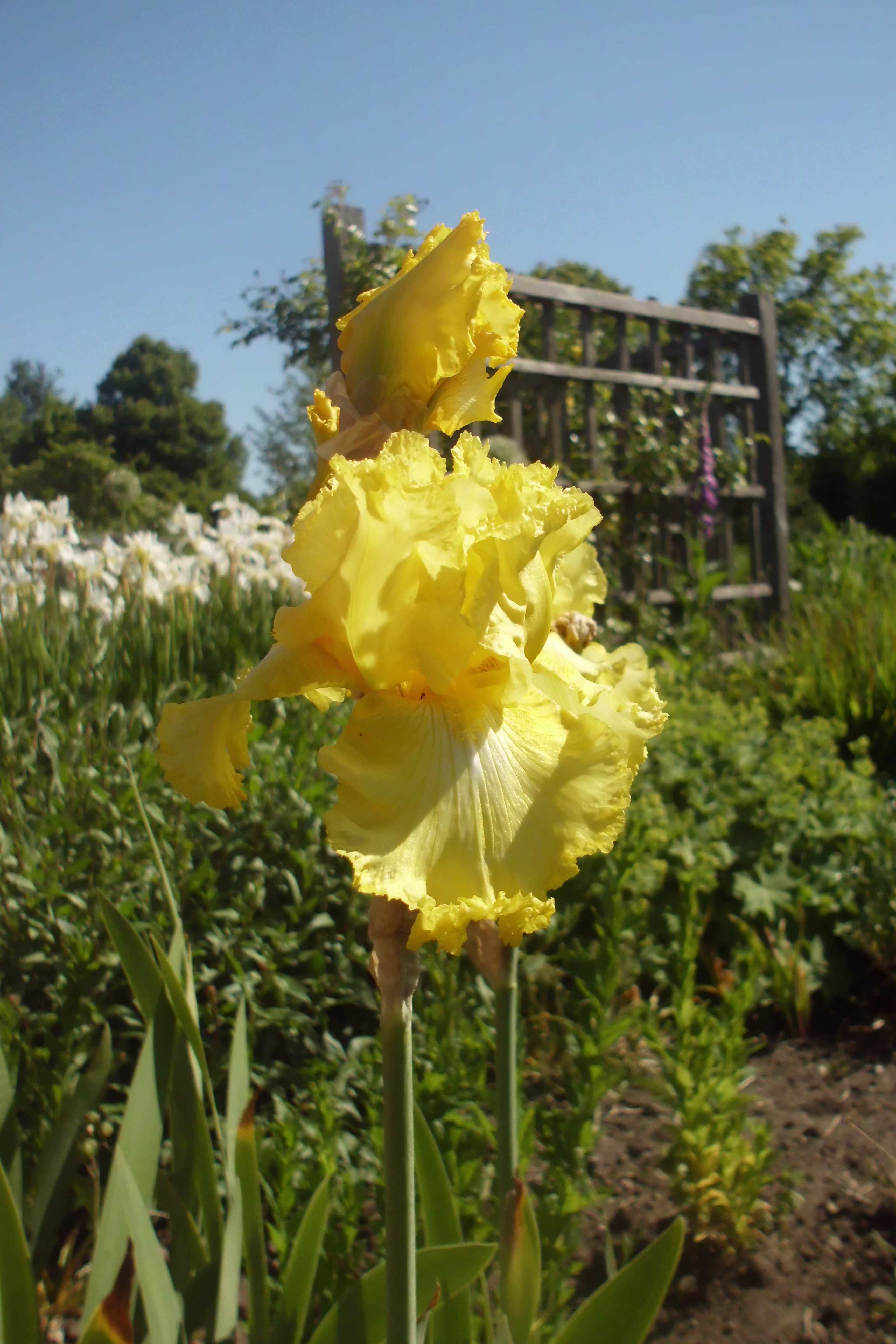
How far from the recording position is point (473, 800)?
0.74 metres

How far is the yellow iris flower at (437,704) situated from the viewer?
0.71 meters

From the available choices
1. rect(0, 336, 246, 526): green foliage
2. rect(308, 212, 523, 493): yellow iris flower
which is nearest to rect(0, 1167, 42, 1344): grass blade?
rect(308, 212, 523, 493): yellow iris flower

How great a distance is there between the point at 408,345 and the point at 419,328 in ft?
0.06

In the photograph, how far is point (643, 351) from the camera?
6910 mm

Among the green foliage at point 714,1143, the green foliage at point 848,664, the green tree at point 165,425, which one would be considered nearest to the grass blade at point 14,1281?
the green foliage at point 714,1143

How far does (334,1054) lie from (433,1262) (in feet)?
3.38

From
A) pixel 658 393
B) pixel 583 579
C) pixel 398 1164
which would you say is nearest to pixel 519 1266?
pixel 398 1164

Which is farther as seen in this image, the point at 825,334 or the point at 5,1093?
the point at 825,334

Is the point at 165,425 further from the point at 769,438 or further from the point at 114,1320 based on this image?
the point at 114,1320

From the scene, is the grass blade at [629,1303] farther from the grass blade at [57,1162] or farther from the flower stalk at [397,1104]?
the grass blade at [57,1162]

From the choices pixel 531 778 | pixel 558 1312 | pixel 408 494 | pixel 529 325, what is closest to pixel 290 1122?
pixel 558 1312

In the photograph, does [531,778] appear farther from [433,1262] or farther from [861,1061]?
[861,1061]

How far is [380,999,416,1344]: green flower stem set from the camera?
0.76m

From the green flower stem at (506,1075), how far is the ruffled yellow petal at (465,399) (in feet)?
1.86
